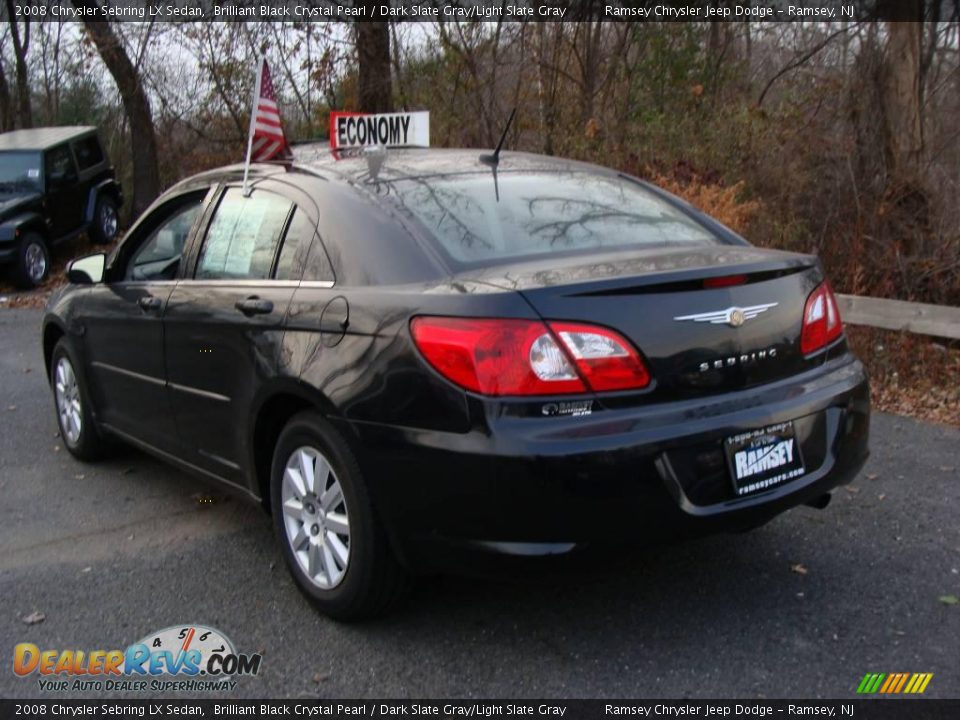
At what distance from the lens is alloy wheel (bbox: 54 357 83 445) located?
561cm

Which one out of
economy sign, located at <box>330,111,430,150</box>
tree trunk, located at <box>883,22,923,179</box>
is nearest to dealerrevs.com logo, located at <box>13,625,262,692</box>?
economy sign, located at <box>330,111,430,150</box>

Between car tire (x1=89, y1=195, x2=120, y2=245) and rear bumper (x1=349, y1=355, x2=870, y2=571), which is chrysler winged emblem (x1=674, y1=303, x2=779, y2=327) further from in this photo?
car tire (x1=89, y1=195, x2=120, y2=245)

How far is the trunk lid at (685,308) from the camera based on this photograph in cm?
298

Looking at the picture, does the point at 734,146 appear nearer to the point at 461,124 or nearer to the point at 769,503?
the point at 461,124

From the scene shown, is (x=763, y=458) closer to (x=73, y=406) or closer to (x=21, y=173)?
(x=73, y=406)

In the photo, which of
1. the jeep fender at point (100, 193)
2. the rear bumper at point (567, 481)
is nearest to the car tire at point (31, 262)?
the jeep fender at point (100, 193)

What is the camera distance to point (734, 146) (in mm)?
11492

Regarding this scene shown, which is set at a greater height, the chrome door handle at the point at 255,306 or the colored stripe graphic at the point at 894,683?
the chrome door handle at the point at 255,306

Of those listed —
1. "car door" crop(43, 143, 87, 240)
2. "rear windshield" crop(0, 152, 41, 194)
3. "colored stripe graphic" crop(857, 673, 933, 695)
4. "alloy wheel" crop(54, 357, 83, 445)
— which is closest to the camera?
"colored stripe graphic" crop(857, 673, 933, 695)

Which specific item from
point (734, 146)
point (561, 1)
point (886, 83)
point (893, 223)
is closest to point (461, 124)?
point (561, 1)

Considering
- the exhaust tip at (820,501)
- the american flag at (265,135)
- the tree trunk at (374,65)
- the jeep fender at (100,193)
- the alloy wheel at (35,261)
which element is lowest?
the alloy wheel at (35,261)

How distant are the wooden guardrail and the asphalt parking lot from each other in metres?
2.05

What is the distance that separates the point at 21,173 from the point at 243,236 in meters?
12.1

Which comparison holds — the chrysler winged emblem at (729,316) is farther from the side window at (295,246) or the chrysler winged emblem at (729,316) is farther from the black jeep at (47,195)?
the black jeep at (47,195)
